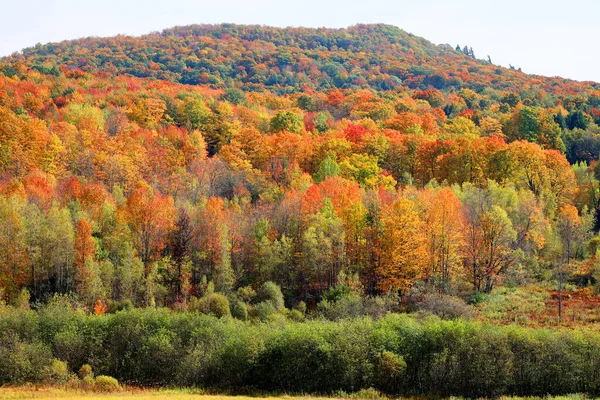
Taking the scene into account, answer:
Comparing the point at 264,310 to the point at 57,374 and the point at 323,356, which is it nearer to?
the point at 323,356

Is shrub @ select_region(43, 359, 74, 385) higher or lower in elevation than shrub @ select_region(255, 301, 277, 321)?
lower

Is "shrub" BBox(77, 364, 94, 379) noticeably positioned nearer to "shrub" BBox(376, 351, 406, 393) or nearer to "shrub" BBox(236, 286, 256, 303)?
"shrub" BBox(236, 286, 256, 303)

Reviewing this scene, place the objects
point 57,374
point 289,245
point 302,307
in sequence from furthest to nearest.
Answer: point 289,245 → point 302,307 → point 57,374

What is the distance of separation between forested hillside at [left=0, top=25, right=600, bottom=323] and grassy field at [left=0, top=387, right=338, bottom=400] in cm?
1624

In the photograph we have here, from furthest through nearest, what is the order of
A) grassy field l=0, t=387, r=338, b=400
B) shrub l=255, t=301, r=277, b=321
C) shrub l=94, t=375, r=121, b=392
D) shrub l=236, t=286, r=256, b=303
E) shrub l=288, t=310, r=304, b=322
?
shrub l=236, t=286, r=256, b=303 → shrub l=288, t=310, r=304, b=322 → shrub l=255, t=301, r=277, b=321 → shrub l=94, t=375, r=121, b=392 → grassy field l=0, t=387, r=338, b=400

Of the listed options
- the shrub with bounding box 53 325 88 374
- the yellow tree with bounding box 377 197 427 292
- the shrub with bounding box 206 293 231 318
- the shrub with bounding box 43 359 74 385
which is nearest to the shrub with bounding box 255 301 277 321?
the shrub with bounding box 206 293 231 318

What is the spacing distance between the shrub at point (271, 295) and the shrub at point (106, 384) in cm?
1847

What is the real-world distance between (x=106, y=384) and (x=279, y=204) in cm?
3430

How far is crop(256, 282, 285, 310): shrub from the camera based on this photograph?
56.3 metres

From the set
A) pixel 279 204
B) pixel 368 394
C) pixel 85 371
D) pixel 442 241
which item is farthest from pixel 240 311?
pixel 442 241

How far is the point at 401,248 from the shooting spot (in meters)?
60.9

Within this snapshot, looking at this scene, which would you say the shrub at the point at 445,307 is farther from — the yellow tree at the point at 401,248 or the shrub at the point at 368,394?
the shrub at the point at 368,394

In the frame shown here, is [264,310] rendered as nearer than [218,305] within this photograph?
Yes

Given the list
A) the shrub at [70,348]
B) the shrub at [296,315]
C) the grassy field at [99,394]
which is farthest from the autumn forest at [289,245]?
the grassy field at [99,394]
